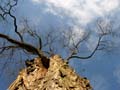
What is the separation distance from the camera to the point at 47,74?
10.7 metres

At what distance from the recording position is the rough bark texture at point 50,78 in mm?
9945

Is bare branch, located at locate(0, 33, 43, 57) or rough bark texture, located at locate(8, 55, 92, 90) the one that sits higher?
bare branch, located at locate(0, 33, 43, 57)

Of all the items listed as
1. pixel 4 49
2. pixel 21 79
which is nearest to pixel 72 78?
pixel 21 79

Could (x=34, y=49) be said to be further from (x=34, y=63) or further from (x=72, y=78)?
(x=72, y=78)

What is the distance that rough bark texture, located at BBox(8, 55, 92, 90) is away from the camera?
995 cm

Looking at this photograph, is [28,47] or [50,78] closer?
[50,78]

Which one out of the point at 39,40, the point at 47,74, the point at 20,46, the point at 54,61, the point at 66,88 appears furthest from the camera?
the point at 39,40

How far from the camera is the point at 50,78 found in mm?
10227

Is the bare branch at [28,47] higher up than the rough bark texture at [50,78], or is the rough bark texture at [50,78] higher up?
the bare branch at [28,47]

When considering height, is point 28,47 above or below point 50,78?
above

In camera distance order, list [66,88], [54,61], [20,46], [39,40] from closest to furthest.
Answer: [66,88]
[54,61]
[20,46]
[39,40]

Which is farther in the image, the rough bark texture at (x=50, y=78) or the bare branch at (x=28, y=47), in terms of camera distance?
the bare branch at (x=28, y=47)

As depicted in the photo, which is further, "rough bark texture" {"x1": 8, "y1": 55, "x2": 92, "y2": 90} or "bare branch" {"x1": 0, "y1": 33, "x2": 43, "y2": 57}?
"bare branch" {"x1": 0, "y1": 33, "x2": 43, "y2": 57}

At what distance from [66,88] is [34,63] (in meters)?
2.35
